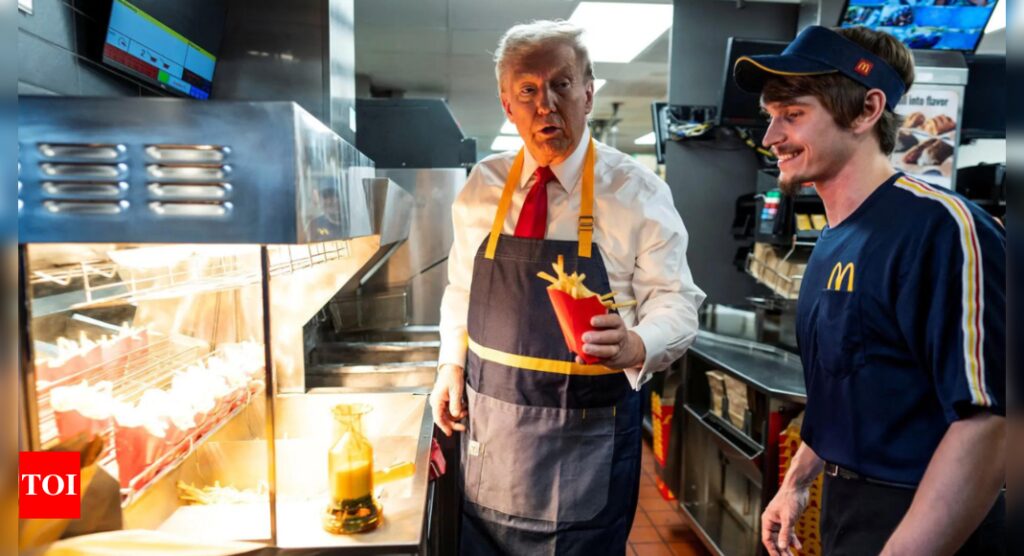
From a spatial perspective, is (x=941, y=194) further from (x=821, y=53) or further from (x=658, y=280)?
(x=658, y=280)

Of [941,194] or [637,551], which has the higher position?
[941,194]

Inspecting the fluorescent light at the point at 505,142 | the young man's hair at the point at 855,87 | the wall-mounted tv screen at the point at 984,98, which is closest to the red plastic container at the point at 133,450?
the young man's hair at the point at 855,87

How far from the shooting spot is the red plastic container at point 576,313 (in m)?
1.22

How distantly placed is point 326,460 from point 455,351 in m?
0.50

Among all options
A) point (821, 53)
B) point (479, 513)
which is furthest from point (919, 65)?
point (479, 513)

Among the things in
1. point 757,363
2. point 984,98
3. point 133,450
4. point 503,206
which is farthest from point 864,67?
point 984,98

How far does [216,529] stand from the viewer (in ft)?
3.95

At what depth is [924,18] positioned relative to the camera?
3166 millimetres

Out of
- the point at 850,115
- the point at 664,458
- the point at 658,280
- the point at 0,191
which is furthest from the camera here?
the point at 664,458

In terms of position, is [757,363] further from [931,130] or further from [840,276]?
[840,276]

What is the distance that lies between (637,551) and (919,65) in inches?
119

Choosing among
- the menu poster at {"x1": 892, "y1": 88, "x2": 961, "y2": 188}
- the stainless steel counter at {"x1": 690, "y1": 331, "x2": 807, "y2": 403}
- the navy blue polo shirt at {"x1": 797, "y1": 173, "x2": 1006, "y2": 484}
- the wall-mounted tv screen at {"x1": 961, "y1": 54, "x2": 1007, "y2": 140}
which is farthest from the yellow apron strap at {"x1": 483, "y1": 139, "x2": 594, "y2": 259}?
the wall-mounted tv screen at {"x1": 961, "y1": 54, "x2": 1007, "y2": 140}

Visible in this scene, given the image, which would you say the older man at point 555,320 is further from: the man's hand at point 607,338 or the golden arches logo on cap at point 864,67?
the golden arches logo on cap at point 864,67

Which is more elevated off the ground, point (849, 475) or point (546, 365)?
point (546, 365)
